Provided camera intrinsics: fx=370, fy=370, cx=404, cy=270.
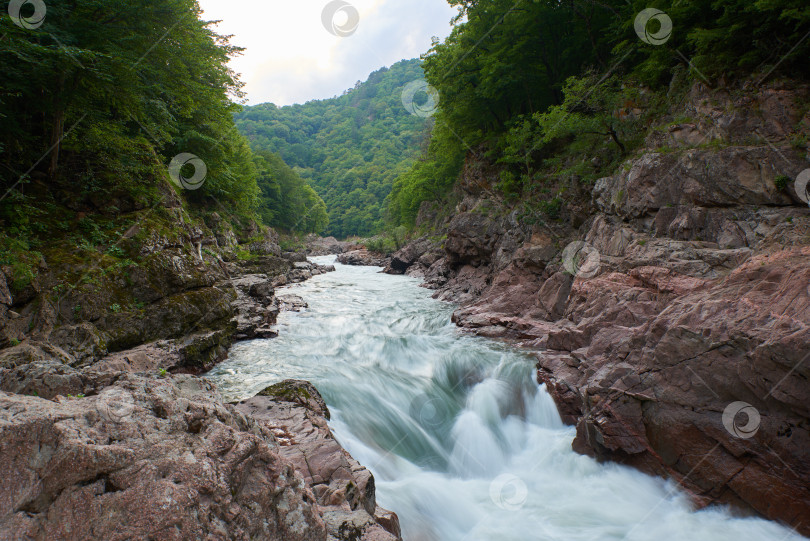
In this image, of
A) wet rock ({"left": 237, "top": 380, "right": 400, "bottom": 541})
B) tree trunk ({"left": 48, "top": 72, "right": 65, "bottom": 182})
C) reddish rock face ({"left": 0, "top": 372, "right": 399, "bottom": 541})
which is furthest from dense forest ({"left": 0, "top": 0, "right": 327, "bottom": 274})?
reddish rock face ({"left": 0, "top": 372, "right": 399, "bottom": 541})

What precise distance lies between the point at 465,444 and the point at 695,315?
4.59 metres

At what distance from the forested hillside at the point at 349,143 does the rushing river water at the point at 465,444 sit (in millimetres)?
78250

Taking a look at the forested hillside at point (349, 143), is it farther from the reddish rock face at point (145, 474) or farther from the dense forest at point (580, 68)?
the reddish rock face at point (145, 474)

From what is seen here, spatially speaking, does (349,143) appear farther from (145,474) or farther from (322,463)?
(145,474)

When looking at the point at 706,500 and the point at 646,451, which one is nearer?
the point at 706,500

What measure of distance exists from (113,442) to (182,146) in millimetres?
20760

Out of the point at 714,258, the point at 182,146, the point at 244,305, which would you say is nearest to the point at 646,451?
the point at 714,258

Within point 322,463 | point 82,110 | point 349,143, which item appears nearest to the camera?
point 322,463

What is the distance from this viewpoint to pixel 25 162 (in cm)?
854

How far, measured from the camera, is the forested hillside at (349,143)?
9971 cm

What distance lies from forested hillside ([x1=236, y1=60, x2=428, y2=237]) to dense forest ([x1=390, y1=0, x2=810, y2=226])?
6535 cm

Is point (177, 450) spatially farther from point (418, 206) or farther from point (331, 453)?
point (418, 206)

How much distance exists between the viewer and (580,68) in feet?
63.3

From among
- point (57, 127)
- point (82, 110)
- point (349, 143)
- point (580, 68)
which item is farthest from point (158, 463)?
point (349, 143)
